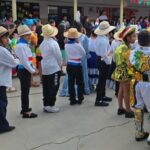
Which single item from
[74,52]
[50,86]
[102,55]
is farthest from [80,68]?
[50,86]

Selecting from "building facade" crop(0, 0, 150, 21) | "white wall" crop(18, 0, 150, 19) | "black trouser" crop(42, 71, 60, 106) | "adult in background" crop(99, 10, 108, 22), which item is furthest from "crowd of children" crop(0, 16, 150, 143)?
"white wall" crop(18, 0, 150, 19)

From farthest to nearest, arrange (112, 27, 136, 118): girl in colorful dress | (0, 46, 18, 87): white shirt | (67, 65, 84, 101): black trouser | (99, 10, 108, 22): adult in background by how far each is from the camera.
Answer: (99, 10, 108, 22): adult in background → (67, 65, 84, 101): black trouser → (112, 27, 136, 118): girl in colorful dress → (0, 46, 18, 87): white shirt

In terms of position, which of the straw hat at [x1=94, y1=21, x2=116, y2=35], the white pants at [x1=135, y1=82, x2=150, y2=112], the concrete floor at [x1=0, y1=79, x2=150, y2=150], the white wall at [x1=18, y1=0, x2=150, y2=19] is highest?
the white wall at [x1=18, y1=0, x2=150, y2=19]

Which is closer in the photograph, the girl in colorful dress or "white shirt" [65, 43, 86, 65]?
the girl in colorful dress

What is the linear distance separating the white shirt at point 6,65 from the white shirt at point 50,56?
1003 millimetres

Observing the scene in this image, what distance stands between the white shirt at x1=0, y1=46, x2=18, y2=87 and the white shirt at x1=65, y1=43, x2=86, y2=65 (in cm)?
172

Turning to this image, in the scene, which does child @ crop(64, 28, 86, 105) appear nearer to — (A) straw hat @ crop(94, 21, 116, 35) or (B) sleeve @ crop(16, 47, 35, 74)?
Result: (A) straw hat @ crop(94, 21, 116, 35)

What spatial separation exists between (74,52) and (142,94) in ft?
7.93

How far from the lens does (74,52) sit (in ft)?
22.8

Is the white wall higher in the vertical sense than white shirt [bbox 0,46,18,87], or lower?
higher

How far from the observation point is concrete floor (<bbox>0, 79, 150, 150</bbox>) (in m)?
4.95

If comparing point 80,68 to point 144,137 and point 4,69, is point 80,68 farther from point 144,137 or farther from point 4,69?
point 144,137

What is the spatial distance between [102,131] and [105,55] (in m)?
1.76

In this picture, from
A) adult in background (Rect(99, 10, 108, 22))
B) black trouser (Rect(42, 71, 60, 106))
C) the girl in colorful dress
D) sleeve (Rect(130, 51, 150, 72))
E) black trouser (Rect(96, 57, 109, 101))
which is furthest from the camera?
adult in background (Rect(99, 10, 108, 22))
